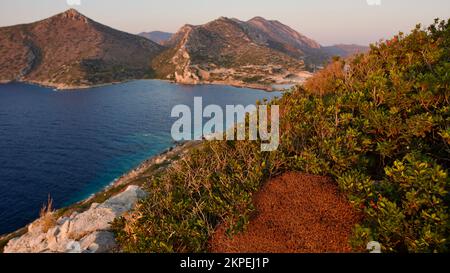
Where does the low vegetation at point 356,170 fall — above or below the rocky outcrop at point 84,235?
above

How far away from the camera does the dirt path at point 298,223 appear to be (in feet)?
32.2

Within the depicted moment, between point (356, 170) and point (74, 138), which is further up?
point (356, 170)

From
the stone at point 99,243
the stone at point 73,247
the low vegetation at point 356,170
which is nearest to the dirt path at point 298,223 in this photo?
the low vegetation at point 356,170

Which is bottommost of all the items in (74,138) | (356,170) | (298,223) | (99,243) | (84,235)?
(74,138)

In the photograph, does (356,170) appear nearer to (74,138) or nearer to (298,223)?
(298,223)

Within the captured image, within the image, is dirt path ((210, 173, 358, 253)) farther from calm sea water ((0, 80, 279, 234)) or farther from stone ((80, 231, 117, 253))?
calm sea water ((0, 80, 279, 234))

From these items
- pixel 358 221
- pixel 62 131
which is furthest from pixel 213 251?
pixel 62 131

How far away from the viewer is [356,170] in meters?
11.3

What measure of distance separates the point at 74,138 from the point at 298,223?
95117mm

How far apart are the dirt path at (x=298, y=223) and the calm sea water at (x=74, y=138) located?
1986 inches

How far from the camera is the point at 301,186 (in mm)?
12289

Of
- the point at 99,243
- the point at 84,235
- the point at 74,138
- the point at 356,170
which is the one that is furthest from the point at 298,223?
the point at 74,138

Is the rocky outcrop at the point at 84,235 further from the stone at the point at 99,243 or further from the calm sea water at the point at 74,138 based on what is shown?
the calm sea water at the point at 74,138

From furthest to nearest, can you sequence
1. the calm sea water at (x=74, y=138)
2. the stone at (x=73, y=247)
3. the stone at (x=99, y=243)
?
the calm sea water at (x=74, y=138) < the stone at (x=73, y=247) < the stone at (x=99, y=243)
